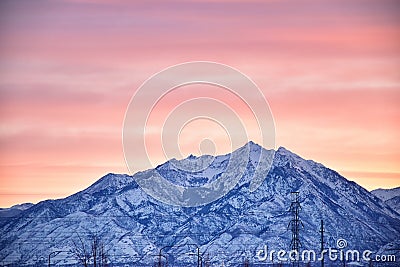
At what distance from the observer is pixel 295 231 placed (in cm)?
12562

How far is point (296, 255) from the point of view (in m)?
125

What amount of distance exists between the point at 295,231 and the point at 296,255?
2618 millimetres
